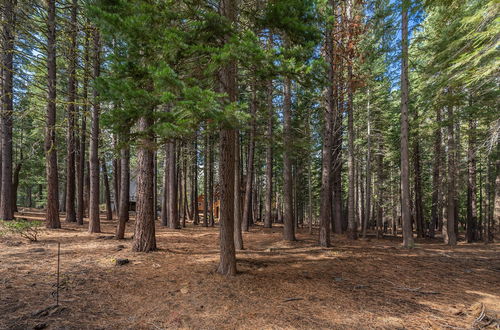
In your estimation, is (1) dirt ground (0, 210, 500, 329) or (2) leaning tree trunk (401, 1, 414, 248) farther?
(2) leaning tree trunk (401, 1, 414, 248)

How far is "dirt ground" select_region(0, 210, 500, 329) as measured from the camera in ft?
12.3

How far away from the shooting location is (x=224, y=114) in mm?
3748

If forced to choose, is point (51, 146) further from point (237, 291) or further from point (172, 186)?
point (237, 291)

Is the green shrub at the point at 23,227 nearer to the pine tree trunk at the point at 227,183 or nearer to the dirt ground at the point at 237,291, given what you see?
the dirt ground at the point at 237,291

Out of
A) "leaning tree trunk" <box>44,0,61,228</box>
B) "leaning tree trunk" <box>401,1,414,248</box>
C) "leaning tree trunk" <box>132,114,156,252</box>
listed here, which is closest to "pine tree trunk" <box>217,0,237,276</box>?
"leaning tree trunk" <box>132,114,156,252</box>

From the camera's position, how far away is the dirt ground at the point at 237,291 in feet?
12.3

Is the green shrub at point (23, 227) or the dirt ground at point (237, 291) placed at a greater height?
the green shrub at point (23, 227)

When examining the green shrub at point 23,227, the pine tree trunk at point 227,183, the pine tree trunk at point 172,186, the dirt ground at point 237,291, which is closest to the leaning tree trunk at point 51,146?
the green shrub at point 23,227

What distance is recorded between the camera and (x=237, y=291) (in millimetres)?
4801

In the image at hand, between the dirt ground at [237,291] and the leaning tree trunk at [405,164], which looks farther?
the leaning tree trunk at [405,164]

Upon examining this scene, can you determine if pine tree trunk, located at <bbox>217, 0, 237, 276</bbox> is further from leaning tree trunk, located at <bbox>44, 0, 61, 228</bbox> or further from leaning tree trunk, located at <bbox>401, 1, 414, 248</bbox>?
leaning tree trunk, located at <bbox>401, 1, 414, 248</bbox>

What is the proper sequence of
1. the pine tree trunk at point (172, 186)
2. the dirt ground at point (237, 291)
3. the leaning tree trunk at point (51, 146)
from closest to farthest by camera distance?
the dirt ground at point (237, 291) < the leaning tree trunk at point (51, 146) < the pine tree trunk at point (172, 186)

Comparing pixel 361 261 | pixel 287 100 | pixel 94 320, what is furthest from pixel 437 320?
pixel 287 100

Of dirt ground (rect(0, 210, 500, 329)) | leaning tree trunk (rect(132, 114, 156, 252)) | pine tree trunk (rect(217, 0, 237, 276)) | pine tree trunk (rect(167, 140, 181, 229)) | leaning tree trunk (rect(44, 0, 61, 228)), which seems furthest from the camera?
pine tree trunk (rect(167, 140, 181, 229))
